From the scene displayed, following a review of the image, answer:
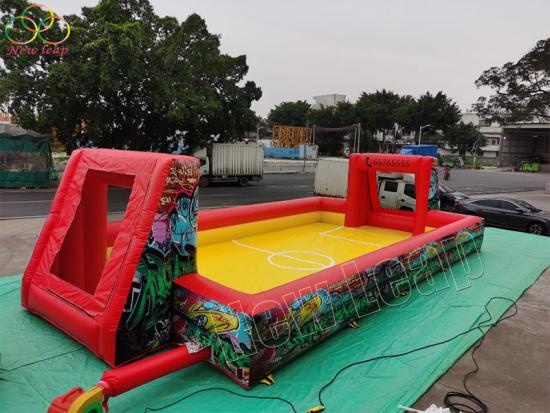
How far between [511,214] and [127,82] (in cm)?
1543

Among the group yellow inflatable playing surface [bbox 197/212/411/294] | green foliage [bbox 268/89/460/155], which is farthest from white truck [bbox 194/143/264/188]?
green foliage [bbox 268/89/460/155]

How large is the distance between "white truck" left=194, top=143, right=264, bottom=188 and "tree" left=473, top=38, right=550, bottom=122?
56.3 ft

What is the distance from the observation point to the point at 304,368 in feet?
16.2

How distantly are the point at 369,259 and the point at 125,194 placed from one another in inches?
603

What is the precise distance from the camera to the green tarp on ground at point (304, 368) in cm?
424

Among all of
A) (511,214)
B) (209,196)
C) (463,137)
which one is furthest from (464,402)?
(463,137)

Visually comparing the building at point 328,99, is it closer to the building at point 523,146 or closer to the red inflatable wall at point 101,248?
the building at point 523,146

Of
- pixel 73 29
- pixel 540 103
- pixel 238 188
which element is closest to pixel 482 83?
pixel 540 103

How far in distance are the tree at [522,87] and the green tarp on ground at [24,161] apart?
2751 cm

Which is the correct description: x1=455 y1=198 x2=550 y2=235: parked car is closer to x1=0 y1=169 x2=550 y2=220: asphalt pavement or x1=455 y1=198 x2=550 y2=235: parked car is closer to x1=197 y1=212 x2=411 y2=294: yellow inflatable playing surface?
x1=197 y1=212 x2=411 y2=294: yellow inflatable playing surface

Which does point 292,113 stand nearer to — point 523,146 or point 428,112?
point 428,112

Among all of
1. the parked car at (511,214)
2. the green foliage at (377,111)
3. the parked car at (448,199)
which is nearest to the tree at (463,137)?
the green foliage at (377,111)

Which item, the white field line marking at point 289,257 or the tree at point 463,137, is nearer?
the white field line marking at point 289,257

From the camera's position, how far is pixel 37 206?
15.2 m
